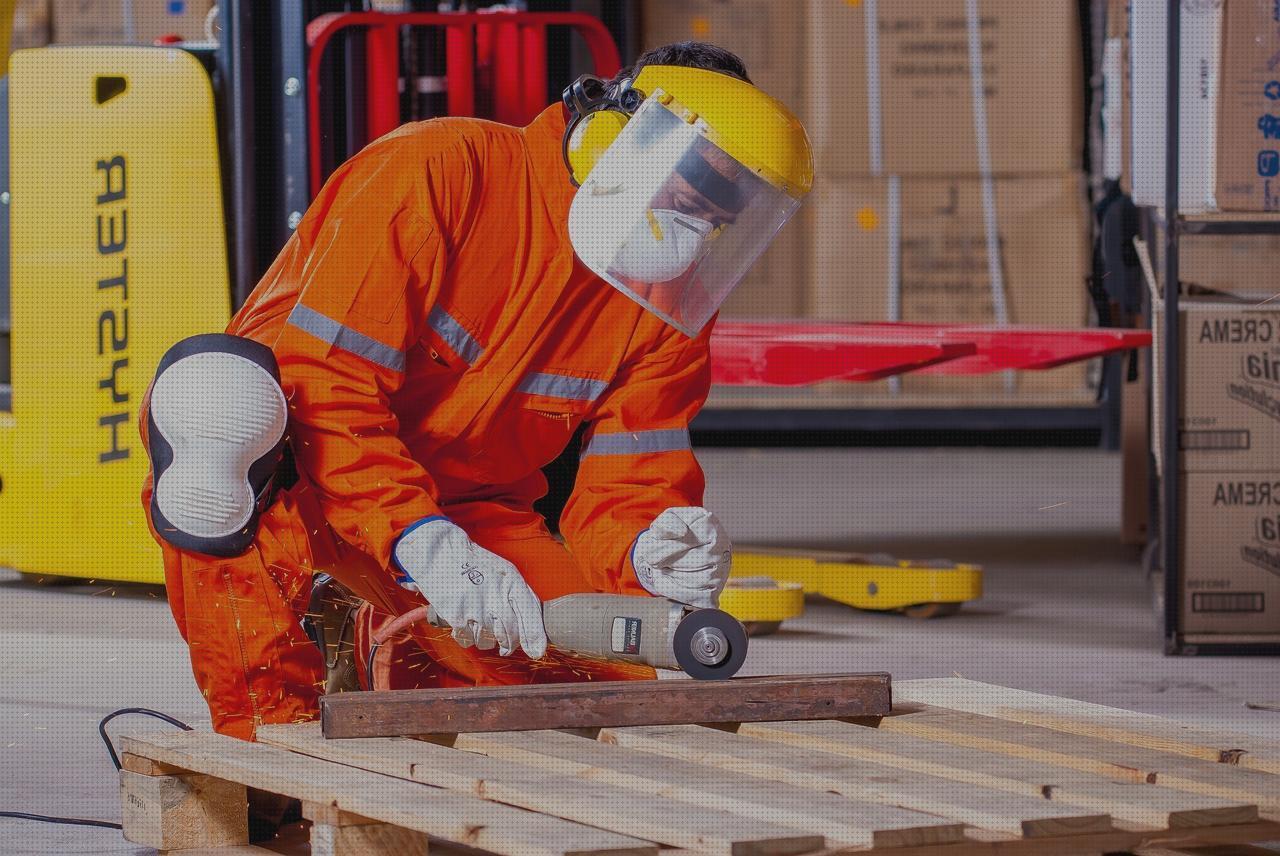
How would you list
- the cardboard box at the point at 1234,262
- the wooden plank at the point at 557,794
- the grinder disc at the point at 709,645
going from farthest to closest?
the cardboard box at the point at 1234,262 → the grinder disc at the point at 709,645 → the wooden plank at the point at 557,794

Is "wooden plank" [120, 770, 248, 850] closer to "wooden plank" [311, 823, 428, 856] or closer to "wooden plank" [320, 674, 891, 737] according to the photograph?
"wooden plank" [320, 674, 891, 737]

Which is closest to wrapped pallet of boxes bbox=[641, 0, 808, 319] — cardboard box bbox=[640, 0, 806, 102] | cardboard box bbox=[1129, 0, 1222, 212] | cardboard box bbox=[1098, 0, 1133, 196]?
cardboard box bbox=[640, 0, 806, 102]

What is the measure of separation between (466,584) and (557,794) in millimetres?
465

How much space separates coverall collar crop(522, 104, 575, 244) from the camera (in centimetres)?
323

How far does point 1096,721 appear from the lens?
3.13 metres

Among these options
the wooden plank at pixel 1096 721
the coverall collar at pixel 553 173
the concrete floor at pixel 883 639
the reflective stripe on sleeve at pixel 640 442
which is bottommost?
the concrete floor at pixel 883 639

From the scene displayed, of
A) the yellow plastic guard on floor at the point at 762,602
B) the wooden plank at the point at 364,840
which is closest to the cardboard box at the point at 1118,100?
the yellow plastic guard on floor at the point at 762,602

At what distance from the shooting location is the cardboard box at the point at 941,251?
8453 millimetres

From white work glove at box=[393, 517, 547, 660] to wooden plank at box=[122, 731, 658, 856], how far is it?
11.6 inches

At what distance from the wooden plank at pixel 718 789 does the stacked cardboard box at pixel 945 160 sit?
19.2 ft

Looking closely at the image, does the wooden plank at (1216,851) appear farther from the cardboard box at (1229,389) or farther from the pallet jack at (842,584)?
the pallet jack at (842,584)

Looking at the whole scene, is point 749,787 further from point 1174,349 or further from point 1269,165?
point 1269,165

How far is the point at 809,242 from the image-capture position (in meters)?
8.72

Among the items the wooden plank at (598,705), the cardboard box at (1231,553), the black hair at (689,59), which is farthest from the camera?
the cardboard box at (1231,553)
